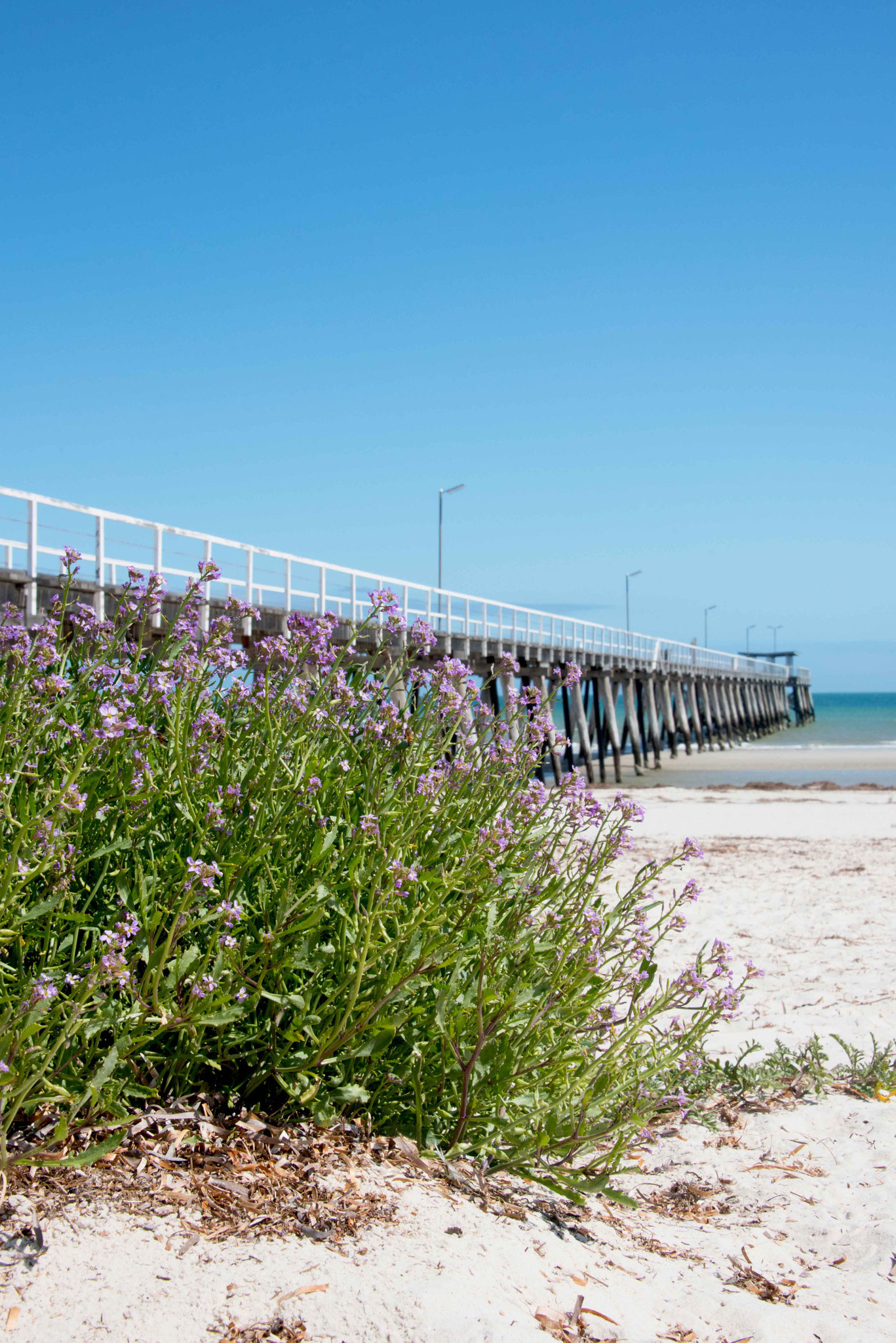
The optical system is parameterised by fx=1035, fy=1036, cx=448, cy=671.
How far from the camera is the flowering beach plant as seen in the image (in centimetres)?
248

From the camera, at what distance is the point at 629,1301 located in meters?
2.42

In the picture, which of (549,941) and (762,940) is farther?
(762,940)

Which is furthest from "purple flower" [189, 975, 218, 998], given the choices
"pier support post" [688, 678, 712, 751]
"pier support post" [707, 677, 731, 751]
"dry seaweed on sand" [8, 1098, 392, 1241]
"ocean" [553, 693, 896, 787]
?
"pier support post" [707, 677, 731, 751]

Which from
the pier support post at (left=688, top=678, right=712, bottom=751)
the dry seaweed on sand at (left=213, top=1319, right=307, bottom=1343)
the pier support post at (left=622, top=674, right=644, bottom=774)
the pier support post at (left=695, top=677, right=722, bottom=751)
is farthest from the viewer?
the pier support post at (left=695, top=677, right=722, bottom=751)

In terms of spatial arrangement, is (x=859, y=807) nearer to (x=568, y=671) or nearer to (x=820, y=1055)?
(x=820, y=1055)

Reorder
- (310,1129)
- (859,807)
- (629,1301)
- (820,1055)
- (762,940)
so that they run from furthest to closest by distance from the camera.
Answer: (859,807), (762,940), (820,1055), (310,1129), (629,1301)

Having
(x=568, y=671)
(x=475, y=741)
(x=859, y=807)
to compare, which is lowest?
(x=859, y=807)

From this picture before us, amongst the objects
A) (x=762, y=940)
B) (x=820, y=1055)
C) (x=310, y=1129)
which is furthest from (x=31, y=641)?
(x=762, y=940)

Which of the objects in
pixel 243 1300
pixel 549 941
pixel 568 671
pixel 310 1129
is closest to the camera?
pixel 243 1300

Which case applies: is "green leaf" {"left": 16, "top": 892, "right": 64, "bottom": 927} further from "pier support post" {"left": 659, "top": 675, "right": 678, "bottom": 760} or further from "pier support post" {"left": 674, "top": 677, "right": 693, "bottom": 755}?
"pier support post" {"left": 674, "top": 677, "right": 693, "bottom": 755}

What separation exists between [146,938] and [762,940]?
5.48 metres

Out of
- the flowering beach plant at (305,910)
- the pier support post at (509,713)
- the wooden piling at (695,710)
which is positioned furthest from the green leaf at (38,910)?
the wooden piling at (695,710)

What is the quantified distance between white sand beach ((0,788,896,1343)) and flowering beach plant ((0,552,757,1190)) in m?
0.23

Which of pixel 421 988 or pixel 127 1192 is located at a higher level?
pixel 421 988
